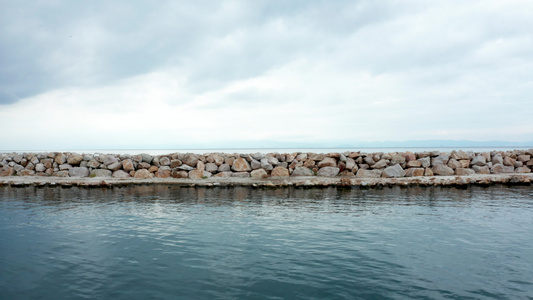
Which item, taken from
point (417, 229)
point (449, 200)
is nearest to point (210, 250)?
point (417, 229)

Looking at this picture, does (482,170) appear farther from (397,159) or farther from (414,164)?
(397,159)

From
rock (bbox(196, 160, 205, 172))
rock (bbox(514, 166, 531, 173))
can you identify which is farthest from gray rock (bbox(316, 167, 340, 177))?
rock (bbox(514, 166, 531, 173))

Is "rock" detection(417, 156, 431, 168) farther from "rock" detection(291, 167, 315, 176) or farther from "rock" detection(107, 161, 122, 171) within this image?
"rock" detection(107, 161, 122, 171)

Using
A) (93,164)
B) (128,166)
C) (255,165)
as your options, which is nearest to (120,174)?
(128,166)

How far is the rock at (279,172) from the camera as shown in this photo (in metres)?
31.4

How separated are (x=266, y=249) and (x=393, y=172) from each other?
2289cm

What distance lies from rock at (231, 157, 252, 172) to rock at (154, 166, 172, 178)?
5.69 m

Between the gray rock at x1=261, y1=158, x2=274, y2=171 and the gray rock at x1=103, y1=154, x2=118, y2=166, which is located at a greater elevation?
the gray rock at x1=103, y1=154, x2=118, y2=166

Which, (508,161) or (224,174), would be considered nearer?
(224,174)

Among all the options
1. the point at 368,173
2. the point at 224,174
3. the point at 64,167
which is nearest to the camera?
the point at 224,174

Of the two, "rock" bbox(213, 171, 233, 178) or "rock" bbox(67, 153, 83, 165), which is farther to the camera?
"rock" bbox(67, 153, 83, 165)

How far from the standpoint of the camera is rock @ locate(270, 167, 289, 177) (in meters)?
31.4

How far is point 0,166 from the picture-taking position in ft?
111

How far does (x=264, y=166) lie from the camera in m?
31.5
